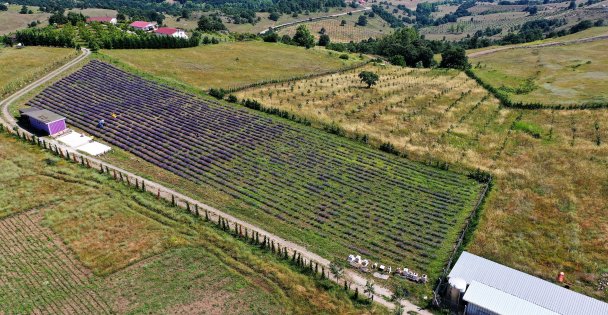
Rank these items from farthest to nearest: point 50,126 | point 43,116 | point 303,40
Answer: point 303,40, point 43,116, point 50,126

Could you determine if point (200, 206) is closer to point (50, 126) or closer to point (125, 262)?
point (125, 262)

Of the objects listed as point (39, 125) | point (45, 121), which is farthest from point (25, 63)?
point (45, 121)

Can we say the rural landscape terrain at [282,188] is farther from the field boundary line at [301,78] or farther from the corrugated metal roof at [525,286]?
the corrugated metal roof at [525,286]

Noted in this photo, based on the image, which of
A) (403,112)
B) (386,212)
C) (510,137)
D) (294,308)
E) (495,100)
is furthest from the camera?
(495,100)

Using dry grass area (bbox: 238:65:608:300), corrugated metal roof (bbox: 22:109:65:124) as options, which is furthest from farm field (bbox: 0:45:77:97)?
dry grass area (bbox: 238:65:608:300)

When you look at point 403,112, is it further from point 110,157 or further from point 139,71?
point 139,71

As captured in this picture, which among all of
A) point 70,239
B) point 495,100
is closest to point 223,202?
point 70,239

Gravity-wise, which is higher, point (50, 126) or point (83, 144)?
point (50, 126)
